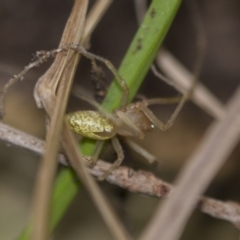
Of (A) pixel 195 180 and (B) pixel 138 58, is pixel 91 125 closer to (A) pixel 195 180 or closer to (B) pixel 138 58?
(B) pixel 138 58

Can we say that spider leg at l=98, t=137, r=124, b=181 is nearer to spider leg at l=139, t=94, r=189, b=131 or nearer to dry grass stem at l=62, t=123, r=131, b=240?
spider leg at l=139, t=94, r=189, b=131

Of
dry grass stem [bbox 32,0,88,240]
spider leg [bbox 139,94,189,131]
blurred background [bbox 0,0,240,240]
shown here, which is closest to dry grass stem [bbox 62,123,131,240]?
dry grass stem [bbox 32,0,88,240]

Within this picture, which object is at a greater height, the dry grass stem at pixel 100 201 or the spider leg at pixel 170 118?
the spider leg at pixel 170 118

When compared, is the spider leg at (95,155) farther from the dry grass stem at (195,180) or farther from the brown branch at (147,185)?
the dry grass stem at (195,180)

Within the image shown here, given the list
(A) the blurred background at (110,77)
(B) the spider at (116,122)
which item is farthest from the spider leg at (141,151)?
(A) the blurred background at (110,77)

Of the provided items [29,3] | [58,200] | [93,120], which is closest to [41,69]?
[29,3]

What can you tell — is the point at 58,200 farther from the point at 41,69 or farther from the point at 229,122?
the point at 41,69
